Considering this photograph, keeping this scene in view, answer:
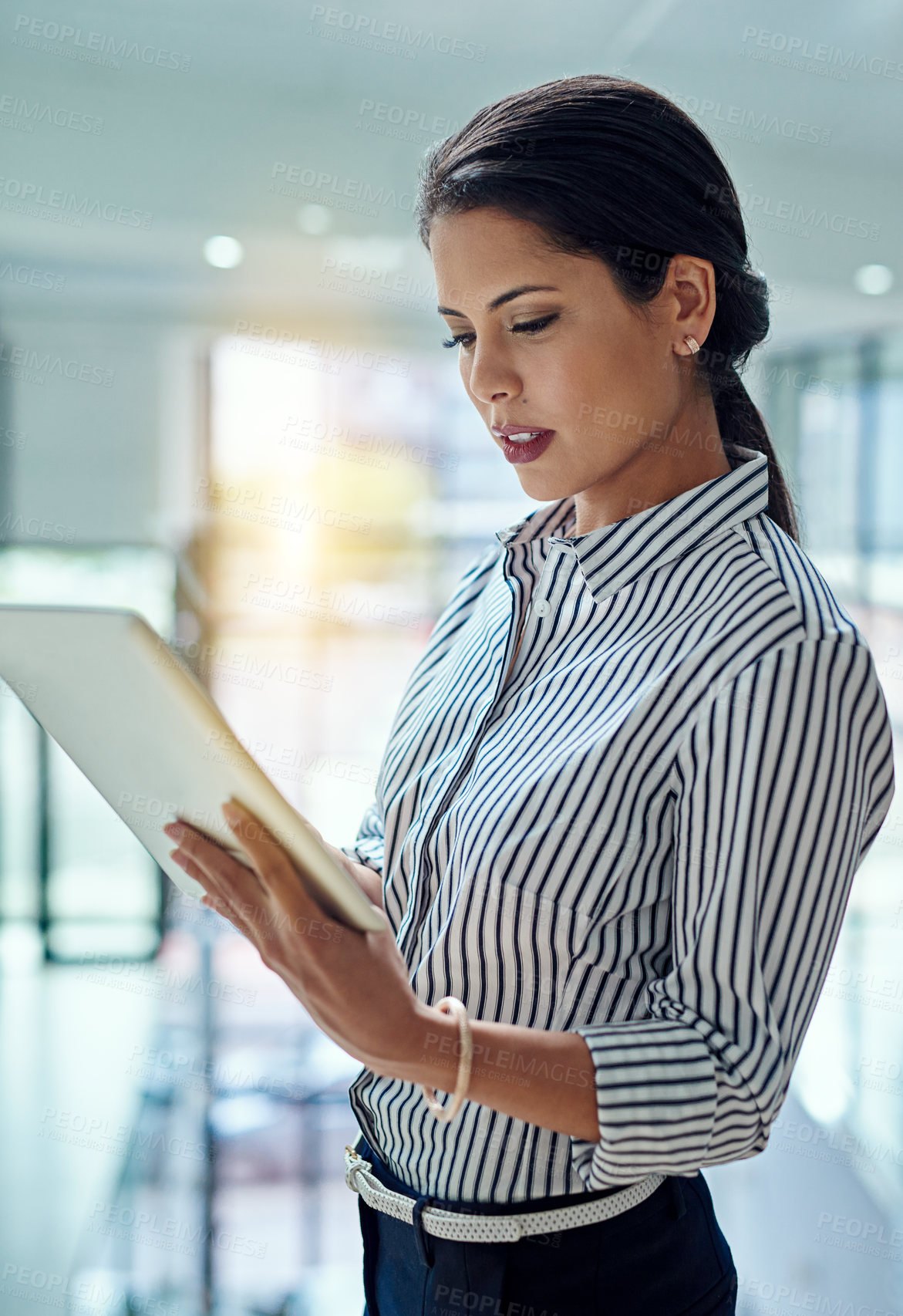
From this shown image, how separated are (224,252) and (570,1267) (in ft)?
10.9

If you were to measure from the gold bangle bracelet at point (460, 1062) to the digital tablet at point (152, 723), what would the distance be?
103 mm

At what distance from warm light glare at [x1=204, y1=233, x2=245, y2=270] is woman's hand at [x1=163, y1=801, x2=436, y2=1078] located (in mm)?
3140

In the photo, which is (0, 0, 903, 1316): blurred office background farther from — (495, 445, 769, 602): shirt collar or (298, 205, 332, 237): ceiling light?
(495, 445, 769, 602): shirt collar

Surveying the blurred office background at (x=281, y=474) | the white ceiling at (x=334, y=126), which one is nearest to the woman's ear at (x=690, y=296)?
the blurred office background at (x=281, y=474)

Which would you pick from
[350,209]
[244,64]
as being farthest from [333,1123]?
[244,64]

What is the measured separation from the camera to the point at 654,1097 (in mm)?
659

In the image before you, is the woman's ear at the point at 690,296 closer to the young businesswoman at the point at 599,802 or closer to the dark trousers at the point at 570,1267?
the young businesswoman at the point at 599,802

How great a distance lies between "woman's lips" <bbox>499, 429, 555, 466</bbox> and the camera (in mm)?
873

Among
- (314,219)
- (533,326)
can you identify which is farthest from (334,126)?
(533,326)

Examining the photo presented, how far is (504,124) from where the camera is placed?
2.77 ft

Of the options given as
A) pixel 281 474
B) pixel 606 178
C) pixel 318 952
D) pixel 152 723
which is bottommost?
pixel 318 952

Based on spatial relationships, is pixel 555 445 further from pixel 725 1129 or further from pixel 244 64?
pixel 244 64

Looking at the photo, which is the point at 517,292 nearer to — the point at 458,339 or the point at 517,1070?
the point at 458,339

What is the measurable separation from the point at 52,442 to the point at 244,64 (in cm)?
134
